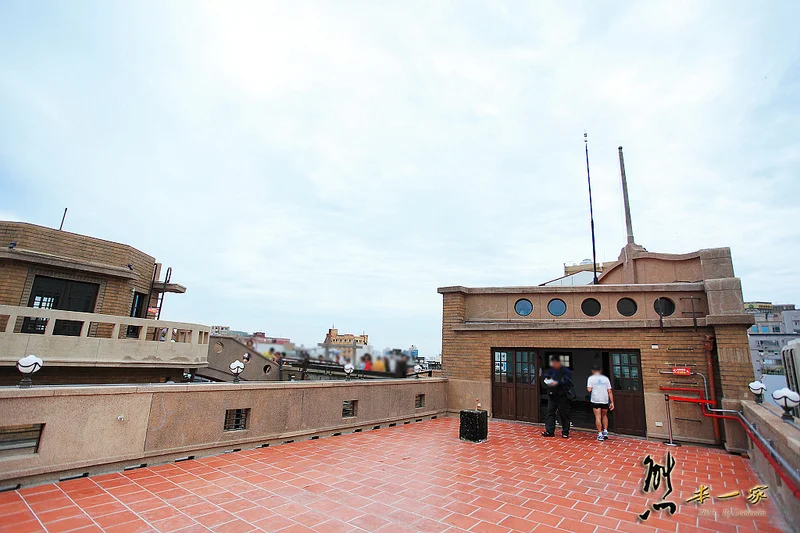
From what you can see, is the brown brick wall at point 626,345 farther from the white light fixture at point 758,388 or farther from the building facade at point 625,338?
the white light fixture at point 758,388

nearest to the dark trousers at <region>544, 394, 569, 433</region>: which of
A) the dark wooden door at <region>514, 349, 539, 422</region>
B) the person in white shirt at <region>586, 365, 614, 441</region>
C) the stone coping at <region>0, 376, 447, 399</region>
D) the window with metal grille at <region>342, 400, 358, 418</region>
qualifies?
the person in white shirt at <region>586, 365, 614, 441</region>

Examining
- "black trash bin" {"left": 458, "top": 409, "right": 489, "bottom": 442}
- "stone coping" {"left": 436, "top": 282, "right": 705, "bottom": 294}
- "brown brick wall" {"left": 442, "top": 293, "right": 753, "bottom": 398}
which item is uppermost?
"stone coping" {"left": 436, "top": 282, "right": 705, "bottom": 294}

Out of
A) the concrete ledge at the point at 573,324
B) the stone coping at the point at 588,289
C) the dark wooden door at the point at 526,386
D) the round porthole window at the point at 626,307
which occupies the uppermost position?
the stone coping at the point at 588,289

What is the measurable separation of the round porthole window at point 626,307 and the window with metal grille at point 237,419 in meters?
9.60

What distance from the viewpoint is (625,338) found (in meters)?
10.2

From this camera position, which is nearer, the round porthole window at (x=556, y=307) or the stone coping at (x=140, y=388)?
the stone coping at (x=140, y=388)

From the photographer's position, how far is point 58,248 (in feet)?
43.9

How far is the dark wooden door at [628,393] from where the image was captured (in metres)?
9.81

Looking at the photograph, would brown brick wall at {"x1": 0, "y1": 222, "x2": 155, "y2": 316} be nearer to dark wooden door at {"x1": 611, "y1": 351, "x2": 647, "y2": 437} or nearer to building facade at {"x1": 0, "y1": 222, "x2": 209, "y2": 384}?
building facade at {"x1": 0, "y1": 222, "x2": 209, "y2": 384}

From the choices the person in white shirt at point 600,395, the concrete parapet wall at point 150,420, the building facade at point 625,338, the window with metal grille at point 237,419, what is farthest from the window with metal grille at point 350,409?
the person in white shirt at point 600,395

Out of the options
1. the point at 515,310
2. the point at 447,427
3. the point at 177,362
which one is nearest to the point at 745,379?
the point at 515,310

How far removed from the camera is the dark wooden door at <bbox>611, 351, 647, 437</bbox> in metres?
9.81

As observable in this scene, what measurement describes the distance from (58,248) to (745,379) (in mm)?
19860

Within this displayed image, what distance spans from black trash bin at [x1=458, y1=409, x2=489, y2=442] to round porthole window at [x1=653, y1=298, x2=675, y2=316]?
18.3ft
